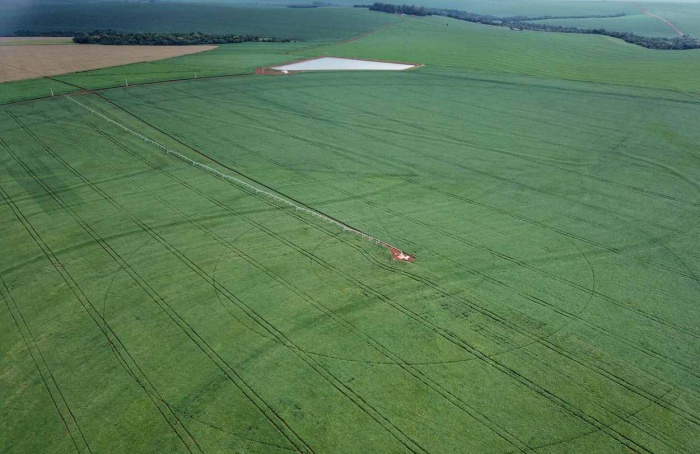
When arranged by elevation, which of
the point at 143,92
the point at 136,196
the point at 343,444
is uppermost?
the point at 143,92

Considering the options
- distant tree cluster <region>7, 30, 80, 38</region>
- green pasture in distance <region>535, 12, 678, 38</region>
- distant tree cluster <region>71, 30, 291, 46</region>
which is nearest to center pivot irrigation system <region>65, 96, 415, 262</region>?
distant tree cluster <region>71, 30, 291, 46</region>

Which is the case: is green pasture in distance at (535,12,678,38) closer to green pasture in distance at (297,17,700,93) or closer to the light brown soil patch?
green pasture in distance at (297,17,700,93)

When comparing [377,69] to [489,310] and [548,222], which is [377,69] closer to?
[548,222]

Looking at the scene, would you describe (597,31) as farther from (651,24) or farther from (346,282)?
(346,282)

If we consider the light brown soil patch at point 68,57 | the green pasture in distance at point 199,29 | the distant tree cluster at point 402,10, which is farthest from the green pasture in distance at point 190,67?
the distant tree cluster at point 402,10

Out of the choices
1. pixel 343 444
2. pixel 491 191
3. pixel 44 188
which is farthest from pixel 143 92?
pixel 343 444

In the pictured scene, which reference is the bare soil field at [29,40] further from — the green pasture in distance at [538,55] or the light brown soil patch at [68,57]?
the green pasture in distance at [538,55]
